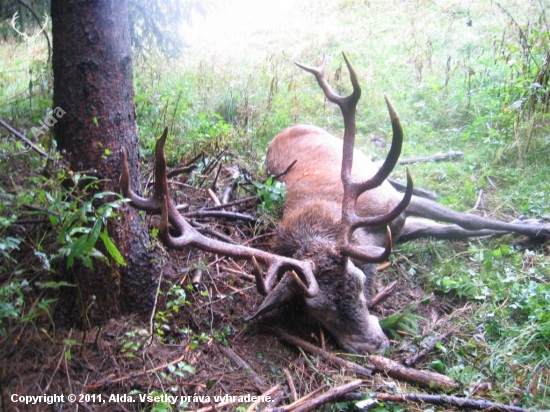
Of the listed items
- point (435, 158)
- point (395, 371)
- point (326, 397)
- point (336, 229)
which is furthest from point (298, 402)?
point (435, 158)

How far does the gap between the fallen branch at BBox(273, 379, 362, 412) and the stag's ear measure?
0.81 m

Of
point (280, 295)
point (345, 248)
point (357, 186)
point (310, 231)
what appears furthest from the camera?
point (310, 231)

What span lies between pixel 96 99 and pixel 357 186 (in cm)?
208

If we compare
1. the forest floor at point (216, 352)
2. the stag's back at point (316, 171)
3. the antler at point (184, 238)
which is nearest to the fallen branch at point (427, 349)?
the forest floor at point (216, 352)

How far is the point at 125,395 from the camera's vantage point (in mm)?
2861

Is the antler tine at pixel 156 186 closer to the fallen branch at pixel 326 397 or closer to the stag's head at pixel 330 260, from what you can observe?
the stag's head at pixel 330 260

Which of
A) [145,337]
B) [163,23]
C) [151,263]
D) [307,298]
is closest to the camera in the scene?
[145,337]

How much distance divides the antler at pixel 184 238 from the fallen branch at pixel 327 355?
391 millimetres

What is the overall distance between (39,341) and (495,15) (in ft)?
30.4

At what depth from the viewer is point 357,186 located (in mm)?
4277

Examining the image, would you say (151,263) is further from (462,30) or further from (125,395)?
(462,30)

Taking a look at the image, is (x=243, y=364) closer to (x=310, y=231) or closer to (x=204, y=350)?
(x=204, y=350)

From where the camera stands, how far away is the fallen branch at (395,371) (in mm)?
3337

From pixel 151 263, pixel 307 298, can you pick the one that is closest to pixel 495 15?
pixel 307 298
